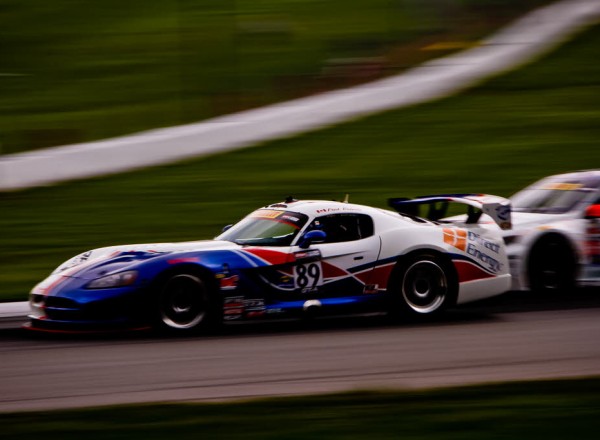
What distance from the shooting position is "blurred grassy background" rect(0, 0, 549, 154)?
23.0 m

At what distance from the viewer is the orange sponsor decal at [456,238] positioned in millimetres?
10141

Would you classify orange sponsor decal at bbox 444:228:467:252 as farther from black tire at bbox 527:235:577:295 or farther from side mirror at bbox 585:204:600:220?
side mirror at bbox 585:204:600:220

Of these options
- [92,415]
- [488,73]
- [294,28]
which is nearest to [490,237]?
[92,415]

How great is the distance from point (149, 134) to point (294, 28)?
1182 centimetres

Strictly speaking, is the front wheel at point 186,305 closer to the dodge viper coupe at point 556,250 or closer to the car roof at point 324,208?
the car roof at point 324,208

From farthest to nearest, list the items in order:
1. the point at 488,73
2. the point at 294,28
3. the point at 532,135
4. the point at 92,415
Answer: the point at 294,28
the point at 488,73
the point at 532,135
the point at 92,415

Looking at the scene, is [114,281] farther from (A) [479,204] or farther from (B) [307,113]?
(B) [307,113]

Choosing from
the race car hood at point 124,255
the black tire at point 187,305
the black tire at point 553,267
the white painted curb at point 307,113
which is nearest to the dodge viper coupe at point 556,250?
the black tire at point 553,267

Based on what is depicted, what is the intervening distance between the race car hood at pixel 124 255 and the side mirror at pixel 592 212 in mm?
4606

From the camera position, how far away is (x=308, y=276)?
9500mm

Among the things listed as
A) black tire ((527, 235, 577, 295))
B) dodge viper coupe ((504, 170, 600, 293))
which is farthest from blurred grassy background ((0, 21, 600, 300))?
black tire ((527, 235, 577, 295))

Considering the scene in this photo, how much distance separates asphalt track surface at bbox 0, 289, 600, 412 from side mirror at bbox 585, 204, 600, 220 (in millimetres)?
1949

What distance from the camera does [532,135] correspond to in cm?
2131

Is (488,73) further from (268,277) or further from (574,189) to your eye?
(268,277)
